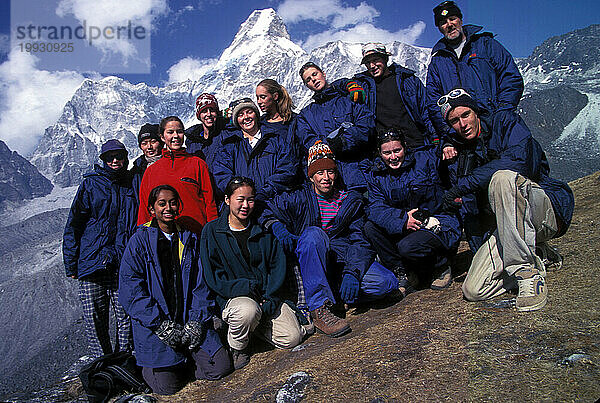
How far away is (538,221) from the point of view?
4.34 m

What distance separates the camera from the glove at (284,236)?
5203 millimetres

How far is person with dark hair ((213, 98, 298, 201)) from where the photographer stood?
20.2ft

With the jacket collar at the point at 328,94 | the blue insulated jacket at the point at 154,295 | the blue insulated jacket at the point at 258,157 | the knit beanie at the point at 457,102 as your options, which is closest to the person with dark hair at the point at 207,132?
the blue insulated jacket at the point at 258,157

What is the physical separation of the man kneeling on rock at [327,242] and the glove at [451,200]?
3.35 ft

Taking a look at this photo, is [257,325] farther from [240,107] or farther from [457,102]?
[457,102]

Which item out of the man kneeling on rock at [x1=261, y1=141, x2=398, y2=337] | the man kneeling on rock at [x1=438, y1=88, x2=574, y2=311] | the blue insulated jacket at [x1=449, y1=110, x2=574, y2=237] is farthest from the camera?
the man kneeling on rock at [x1=261, y1=141, x2=398, y2=337]

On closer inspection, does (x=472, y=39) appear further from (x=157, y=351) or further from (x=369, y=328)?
(x=157, y=351)

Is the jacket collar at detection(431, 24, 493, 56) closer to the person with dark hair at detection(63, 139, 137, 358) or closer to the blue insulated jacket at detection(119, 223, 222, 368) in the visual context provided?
the blue insulated jacket at detection(119, 223, 222, 368)

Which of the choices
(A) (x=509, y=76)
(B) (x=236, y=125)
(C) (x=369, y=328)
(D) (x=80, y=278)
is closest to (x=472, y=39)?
(A) (x=509, y=76)

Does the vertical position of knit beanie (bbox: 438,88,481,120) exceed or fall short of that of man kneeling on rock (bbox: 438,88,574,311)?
it exceeds it

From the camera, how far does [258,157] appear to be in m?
6.24

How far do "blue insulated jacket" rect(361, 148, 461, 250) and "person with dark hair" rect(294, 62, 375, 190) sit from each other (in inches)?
10.9

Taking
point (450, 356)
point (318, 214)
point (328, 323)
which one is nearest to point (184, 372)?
point (328, 323)

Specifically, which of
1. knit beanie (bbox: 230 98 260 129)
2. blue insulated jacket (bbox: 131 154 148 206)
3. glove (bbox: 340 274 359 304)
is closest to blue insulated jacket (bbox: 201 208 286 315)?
glove (bbox: 340 274 359 304)
